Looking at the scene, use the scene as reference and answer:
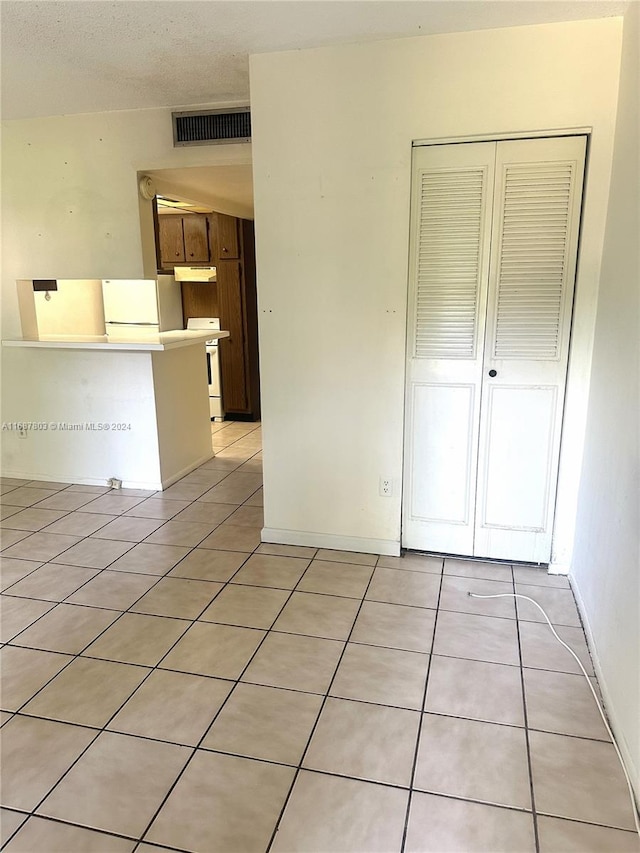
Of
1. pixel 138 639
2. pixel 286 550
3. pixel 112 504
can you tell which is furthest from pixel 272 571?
pixel 112 504

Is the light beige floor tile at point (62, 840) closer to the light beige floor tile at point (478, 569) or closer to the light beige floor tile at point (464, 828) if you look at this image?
the light beige floor tile at point (464, 828)

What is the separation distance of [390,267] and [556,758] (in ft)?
6.93

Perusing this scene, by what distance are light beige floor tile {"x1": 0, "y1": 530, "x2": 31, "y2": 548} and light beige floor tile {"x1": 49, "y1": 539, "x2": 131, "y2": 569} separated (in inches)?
9.3

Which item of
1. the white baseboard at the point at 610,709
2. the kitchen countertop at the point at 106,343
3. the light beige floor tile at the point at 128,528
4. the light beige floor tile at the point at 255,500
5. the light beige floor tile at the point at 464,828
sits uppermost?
the kitchen countertop at the point at 106,343

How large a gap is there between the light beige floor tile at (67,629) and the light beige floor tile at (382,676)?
1.06m

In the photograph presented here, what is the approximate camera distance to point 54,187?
3.80m

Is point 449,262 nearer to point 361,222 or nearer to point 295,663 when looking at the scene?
point 361,222

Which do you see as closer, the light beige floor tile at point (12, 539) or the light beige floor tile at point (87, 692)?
the light beige floor tile at point (87, 692)

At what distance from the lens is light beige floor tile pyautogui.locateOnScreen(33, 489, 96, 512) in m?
3.87

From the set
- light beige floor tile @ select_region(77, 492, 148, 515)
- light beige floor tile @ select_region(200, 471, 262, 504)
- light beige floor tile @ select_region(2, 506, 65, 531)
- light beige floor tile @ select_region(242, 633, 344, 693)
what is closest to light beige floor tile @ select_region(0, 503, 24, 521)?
light beige floor tile @ select_region(2, 506, 65, 531)

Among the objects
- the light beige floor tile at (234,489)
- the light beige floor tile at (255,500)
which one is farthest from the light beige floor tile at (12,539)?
the light beige floor tile at (255,500)

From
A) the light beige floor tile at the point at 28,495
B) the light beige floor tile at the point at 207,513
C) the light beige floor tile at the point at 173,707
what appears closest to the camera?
the light beige floor tile at the point at 173,707

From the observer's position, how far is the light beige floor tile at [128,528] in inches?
133

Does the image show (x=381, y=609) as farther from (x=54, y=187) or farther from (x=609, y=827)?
(x=54, y=187)
